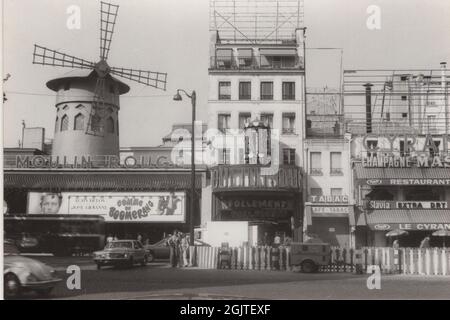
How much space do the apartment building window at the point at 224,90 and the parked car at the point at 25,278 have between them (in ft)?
87.2

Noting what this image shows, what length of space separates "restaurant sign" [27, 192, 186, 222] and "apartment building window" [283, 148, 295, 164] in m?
6.81

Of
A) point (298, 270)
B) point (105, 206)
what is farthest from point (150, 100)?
point (105, 206)

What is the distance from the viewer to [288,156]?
40.0 metres

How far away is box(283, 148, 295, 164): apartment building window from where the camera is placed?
40000mm

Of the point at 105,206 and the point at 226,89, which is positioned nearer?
the point at 105,206

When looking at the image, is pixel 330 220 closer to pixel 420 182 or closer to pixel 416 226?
pixel 416 226

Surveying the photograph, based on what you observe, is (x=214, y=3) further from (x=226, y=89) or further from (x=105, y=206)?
(x=105, y=206)

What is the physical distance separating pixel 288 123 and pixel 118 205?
1179cm

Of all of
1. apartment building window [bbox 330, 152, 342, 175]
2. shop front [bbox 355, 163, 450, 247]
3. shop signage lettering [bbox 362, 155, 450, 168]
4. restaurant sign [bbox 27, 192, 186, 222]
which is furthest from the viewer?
apartment building window [bbox 330, 152, 342, 175]

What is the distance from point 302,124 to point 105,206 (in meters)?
13.1

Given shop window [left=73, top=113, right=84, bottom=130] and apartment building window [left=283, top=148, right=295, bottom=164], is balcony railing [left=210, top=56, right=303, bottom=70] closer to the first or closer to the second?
apartment building window [left=283, top=148, right=295, bottom=164]

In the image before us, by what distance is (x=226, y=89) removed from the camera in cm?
4128

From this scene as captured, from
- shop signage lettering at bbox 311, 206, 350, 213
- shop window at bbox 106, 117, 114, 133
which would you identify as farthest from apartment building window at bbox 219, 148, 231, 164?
shop window at bbox 106, 117, 114, 133

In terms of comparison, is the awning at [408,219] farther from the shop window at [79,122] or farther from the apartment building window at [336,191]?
the shop window at [79,122]
